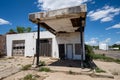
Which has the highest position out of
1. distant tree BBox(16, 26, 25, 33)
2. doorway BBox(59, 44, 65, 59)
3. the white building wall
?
distant tree BBox(16, 26, 25, 33)

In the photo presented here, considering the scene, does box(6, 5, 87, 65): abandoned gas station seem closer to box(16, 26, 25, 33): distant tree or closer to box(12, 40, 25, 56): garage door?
box(12, 40, 25, 56): garage door

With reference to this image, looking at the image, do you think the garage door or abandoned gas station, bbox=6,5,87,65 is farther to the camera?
the garage door

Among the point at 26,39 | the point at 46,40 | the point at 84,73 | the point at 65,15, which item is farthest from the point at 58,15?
the point at 26,39

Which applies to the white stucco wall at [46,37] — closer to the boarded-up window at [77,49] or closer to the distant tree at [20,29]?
the boarded-up window at [77,49]

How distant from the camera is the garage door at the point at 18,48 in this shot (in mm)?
18908

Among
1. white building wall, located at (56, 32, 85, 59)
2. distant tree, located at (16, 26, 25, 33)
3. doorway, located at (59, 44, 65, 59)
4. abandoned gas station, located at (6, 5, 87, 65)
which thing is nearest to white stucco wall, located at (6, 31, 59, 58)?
abandoned gas station, located at (6, 5, 87, 65)

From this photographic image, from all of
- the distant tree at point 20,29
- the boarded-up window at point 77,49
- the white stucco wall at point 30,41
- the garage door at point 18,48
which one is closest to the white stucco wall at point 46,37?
the white stucco wall at point 30,41

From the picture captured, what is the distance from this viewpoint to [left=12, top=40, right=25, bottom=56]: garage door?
18.9 metres

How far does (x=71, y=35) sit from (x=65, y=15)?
7377mm

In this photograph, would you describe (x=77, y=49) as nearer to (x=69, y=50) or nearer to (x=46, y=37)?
(x=69, y=50)

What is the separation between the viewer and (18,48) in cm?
1925

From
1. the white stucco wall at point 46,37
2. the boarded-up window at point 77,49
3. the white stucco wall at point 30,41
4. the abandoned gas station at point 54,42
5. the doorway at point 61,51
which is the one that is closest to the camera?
the abandoned gas station at point 54,42

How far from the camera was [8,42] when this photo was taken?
65.7 feet

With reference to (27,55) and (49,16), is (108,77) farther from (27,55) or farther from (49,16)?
(27,55)
